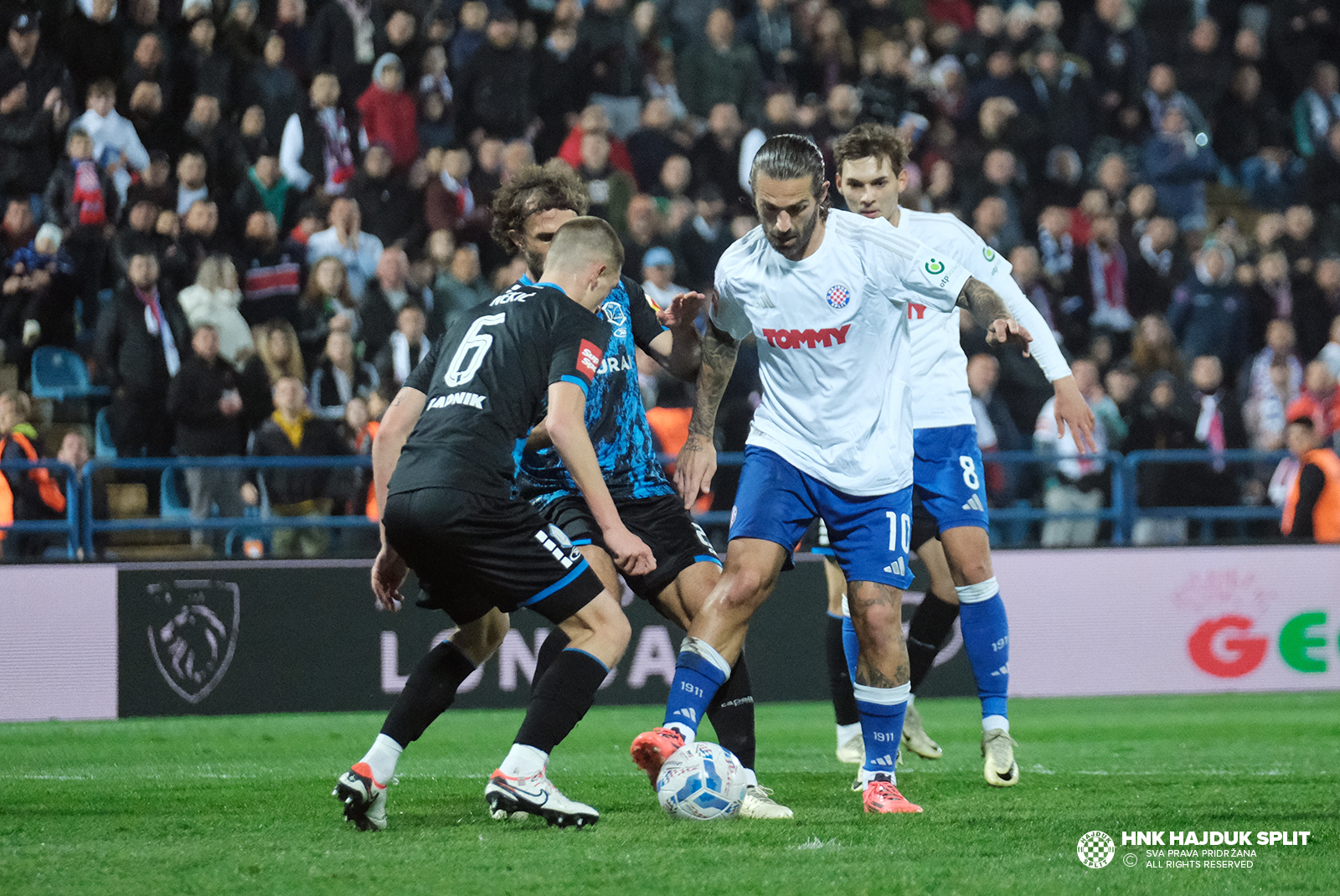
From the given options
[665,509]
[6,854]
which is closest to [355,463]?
[665,509]

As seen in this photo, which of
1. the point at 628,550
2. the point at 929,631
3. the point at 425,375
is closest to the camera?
the point at 628,550

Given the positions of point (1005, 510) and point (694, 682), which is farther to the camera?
point (1005, 510)

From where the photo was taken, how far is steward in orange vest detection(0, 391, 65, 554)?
10.7 m

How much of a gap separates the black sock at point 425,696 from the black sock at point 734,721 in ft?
3.09

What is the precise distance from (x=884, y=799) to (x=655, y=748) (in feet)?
2.88

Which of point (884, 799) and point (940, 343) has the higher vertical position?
point (940, 343)

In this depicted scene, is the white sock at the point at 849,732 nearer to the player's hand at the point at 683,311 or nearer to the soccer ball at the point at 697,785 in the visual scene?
the soccer ball at the point at 697,785

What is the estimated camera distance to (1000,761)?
21.3ft

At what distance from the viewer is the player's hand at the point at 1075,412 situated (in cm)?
580

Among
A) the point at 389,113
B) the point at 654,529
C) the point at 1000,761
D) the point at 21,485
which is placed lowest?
the point at 1000,761

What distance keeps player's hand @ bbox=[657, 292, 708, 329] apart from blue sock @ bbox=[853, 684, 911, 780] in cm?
149

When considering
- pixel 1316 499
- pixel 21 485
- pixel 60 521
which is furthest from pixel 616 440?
pixel 1316 499

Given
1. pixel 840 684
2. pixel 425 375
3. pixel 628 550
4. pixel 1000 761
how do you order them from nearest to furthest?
pixel 628 550 < pixel 425 375 < pixel 1000 761 < pixel 840 684

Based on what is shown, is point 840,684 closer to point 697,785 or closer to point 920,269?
point 697,785
